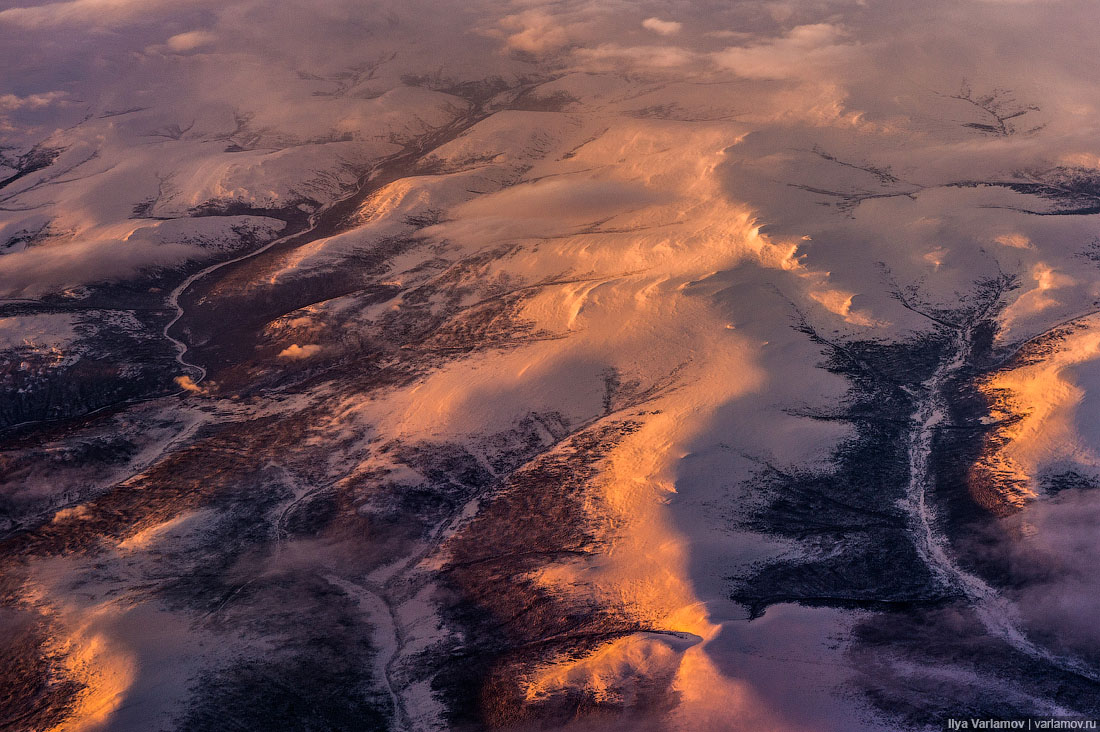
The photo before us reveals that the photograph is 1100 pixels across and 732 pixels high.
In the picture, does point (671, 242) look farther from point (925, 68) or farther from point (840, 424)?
point (925, 68)

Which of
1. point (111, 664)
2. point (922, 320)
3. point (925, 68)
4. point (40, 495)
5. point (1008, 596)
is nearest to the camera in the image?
point (111, 664)

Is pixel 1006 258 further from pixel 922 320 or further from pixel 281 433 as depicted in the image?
pixel 281 433

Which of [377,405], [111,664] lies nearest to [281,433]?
[377,405]

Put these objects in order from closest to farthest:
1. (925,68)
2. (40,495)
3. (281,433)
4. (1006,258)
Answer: (40,495), (281,433), (1006,258), (925,68)

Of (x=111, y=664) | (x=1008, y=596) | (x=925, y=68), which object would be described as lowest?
(x=1008, y=596)

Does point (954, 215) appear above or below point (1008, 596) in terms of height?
above

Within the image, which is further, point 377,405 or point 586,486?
point 377,405

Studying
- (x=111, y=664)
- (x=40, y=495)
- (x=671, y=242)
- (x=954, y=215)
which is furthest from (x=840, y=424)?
(x=40, y=495)
